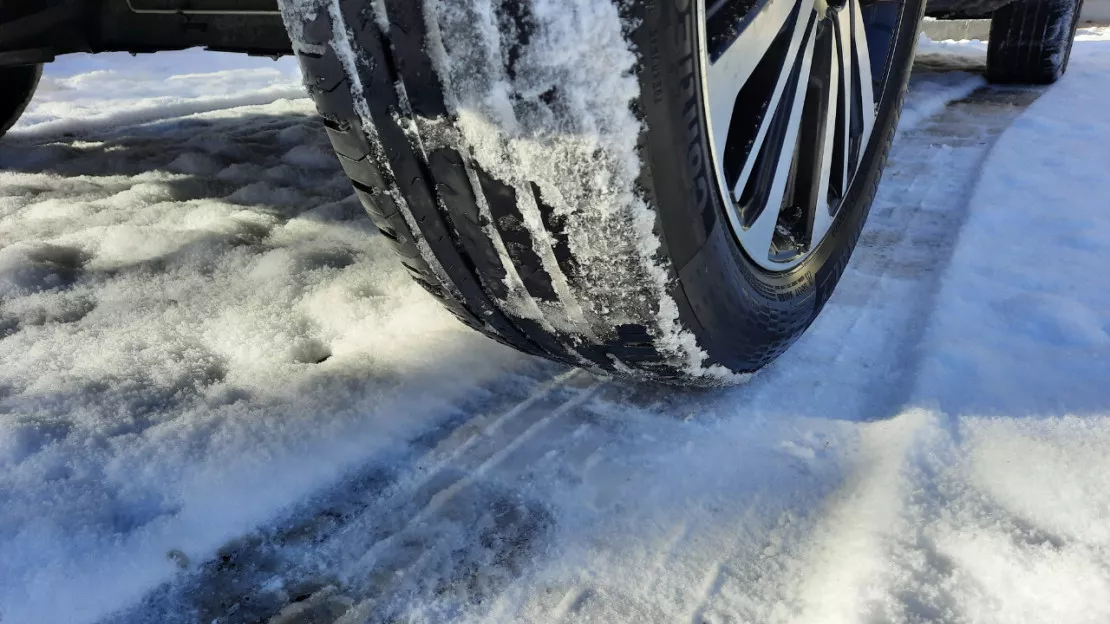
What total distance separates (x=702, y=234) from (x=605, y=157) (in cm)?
18

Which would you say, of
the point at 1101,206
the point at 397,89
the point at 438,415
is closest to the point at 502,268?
the point at 397,89

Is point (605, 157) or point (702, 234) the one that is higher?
point (605, 157)

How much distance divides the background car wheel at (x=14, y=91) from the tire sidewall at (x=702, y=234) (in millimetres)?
2820

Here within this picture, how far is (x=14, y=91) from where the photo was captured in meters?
2.62

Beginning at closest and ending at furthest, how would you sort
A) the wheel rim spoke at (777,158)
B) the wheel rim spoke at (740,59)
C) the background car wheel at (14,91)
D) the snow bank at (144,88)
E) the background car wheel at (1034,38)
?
the wheel rim spoke at (740,59) → the wheel rim spoke at (777,158) → the background car wheel at (14,91) → the snow bank at (144,88) → the background car wheel at (1034,38)

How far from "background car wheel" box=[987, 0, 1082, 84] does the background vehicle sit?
8.61ft

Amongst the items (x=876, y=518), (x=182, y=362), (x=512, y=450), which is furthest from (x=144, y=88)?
(x=876, y=518)

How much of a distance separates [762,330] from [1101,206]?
4.53ft

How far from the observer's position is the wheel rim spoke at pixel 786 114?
0.87 metres

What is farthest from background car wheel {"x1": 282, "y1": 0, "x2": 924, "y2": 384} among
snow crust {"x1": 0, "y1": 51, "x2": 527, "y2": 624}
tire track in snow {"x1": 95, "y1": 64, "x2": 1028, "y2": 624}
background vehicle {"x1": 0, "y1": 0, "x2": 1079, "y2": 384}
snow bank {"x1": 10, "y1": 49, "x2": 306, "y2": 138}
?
snow bank {"x1": 10, "y1": 49, "x2": 306, "y2": 138}

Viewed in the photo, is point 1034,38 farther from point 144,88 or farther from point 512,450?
point 144,88

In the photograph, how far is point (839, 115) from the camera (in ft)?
3.89

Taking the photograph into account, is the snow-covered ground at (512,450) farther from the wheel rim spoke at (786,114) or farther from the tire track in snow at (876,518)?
the wheel rim spoke at (786,114)

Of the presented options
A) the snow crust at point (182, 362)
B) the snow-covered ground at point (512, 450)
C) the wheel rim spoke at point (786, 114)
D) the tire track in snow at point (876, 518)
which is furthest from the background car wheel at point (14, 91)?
the tire track in snow at point (876, 518)
